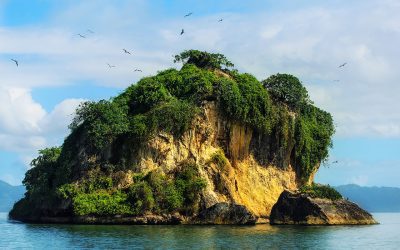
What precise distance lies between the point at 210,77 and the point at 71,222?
66.0ft

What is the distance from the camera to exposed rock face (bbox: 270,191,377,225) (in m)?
56.4

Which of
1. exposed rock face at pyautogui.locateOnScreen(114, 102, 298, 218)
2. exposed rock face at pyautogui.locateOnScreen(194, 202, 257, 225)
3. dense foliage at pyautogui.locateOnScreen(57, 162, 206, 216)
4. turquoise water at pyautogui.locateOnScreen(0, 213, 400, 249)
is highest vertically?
exposed rock face at pyautogui.locateOnScreen(114, 102, 298, 218)

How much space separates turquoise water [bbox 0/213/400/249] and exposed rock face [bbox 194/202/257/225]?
3971 mm

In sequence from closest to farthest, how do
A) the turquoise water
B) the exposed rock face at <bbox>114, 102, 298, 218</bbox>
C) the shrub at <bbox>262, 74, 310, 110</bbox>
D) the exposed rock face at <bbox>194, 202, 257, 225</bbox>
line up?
the turquoise water
the exposed rock face at <bbox>194, 202, 257, 225</bbox>
the exposed rock face at <bbox>114, 102, 298, 218</bbox>
the shrub at <bbox>262, 74, 310, 110</bbox>

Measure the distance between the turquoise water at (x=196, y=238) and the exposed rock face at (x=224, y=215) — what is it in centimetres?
397

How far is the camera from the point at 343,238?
44.4 metres

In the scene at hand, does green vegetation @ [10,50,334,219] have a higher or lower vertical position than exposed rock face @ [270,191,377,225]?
higher

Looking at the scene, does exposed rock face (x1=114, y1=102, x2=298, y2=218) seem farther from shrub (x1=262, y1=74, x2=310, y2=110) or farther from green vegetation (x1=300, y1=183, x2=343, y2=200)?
green vegetation (x1=300, y1=183, x2=343, y2=200)

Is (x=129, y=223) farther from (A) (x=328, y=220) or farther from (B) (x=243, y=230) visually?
(A) (x=328, y=220)

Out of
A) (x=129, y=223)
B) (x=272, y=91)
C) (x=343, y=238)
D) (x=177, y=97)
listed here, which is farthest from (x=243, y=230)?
(x=272, y=91)

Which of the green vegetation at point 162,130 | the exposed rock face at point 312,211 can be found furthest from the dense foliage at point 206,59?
the exposed rock face at point 312,211

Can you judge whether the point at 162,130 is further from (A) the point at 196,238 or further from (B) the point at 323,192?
(A) the point at 196,238

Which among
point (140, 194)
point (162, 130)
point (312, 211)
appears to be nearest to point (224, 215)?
point (140, 194)

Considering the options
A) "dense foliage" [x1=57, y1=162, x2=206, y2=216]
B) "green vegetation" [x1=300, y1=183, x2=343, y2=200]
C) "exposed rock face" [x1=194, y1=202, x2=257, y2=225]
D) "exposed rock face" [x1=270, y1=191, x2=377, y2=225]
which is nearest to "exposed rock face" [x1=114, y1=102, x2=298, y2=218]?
"dense foliage" [x1=57, y1=162, x2=206, y2=216]
